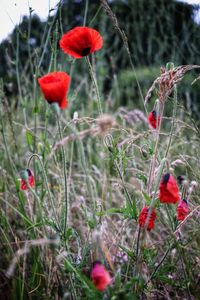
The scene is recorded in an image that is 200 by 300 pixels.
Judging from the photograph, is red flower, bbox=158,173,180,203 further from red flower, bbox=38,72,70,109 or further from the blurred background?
the blurred background

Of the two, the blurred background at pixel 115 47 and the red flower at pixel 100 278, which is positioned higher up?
the blurred background at pixel 115 47

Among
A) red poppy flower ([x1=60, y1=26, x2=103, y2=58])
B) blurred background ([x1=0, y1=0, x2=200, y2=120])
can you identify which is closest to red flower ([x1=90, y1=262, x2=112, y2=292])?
red poppy flower ([x1=60, y1=26, x2=103, y2=58])

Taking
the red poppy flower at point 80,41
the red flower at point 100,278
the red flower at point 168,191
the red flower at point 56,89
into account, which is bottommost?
the red flower at point 100,278

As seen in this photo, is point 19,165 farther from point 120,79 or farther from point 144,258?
point 120,79

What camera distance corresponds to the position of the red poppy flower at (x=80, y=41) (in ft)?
4.19

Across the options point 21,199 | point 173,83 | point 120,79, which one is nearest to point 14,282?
point 21,199

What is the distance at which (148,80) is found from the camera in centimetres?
618

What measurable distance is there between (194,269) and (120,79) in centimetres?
584

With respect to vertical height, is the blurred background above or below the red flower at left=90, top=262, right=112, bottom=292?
above

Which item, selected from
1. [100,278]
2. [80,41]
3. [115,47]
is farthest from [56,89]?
[115,47]

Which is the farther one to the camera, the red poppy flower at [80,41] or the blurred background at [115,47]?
the blurred background at [115,47]

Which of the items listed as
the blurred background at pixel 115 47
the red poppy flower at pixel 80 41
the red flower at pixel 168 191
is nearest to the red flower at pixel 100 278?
the red flower at pixel 168 191

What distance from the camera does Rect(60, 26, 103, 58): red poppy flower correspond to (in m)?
1.28

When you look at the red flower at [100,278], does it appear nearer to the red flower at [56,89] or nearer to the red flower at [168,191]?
the red flower at [168,191]
